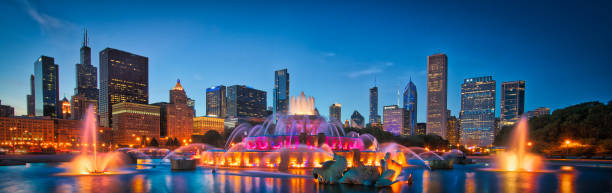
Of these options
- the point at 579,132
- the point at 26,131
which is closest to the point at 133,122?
the point at 26,131

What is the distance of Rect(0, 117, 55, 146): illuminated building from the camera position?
452 ft

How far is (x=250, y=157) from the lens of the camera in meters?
28.3

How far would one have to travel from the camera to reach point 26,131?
143625mm

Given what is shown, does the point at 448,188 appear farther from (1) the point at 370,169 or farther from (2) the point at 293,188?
(2) the point at 293,188

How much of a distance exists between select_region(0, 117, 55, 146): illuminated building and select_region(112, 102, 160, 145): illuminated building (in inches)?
1241

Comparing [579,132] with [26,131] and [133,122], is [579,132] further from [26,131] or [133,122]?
[133,122]

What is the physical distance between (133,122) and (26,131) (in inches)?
1880

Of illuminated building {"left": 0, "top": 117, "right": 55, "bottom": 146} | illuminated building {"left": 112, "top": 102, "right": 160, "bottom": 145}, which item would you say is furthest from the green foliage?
illuminated building {"left": 112, "top": 102, "right": 160, "bottom": 145}

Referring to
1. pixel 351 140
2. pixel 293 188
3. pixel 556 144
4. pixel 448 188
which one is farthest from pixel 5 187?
pixel 556 144

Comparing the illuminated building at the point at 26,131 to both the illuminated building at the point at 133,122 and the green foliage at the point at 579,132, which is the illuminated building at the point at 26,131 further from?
the green foliage at the point at 579,132

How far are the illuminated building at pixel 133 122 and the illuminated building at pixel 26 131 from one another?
103 ft

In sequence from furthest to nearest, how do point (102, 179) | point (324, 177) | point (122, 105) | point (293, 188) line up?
point (122, 105) < point (102, 179) < point (324, 177) < point (293, 188)

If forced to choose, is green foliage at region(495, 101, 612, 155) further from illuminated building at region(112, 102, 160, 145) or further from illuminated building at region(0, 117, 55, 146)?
illuminated building at region(112, 102, 160, 145)

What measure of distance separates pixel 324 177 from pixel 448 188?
580 centimetres
